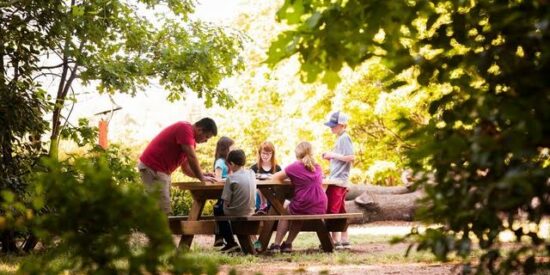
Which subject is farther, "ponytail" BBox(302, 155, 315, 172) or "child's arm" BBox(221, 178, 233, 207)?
"ponytail" BBox(302, 155, 315, 172)

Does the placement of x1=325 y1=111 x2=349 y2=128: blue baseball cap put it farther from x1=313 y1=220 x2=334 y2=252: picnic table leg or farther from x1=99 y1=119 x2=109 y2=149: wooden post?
x1=99 y1=119 x2=109 y2=149: wooden post

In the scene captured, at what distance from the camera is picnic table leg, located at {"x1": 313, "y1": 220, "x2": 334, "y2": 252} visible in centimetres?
1040

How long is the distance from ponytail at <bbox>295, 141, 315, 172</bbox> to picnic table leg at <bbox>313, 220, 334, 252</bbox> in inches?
25.6

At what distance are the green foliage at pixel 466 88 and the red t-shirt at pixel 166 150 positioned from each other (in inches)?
263

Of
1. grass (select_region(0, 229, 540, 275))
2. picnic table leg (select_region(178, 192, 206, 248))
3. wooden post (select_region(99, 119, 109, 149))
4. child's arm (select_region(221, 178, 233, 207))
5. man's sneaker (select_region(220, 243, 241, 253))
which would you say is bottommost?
grass (select_region(0, 229, 540, 275))

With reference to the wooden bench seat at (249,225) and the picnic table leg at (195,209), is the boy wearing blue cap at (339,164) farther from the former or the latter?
the picnic table leg at (195,209)

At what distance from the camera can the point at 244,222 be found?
10156mm

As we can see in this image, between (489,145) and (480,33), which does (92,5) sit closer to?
(480,33)

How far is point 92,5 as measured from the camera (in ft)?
31.9

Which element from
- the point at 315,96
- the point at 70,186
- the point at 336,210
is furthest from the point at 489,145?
the point at 315,96

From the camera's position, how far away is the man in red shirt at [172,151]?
9852 millimetres

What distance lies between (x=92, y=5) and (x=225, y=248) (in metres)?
3.24

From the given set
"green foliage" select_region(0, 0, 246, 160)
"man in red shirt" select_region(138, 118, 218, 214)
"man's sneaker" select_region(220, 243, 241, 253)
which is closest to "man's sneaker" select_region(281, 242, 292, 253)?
"man's sneaker" select_region(220, 243, 241, 253)

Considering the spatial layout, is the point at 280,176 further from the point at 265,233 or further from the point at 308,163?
the point at 265,233
